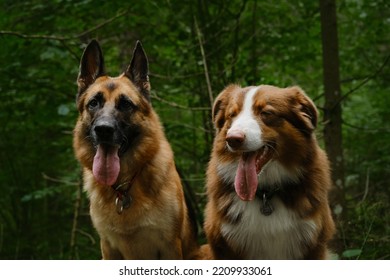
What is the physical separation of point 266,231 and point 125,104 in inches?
59.5

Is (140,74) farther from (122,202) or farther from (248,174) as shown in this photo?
(248,174)

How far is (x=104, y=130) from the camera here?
3979mm

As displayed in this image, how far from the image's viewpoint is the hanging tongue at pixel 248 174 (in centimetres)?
382

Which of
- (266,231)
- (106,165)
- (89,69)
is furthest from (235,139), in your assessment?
(89,69)

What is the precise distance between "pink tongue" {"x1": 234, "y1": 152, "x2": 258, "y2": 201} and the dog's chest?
25 cm

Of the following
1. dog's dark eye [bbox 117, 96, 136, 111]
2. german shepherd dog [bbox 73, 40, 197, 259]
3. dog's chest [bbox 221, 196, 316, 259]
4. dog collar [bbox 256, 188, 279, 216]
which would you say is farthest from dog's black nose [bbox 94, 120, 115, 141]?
dog collar [bbox 256, 188, 279, 216]

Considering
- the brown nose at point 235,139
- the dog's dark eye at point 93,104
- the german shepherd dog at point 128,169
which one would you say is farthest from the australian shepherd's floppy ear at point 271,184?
the dog's dark eye at point 93,104

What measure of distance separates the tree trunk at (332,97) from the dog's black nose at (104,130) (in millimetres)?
2697

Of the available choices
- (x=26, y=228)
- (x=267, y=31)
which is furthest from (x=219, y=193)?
(x=26, y=228)

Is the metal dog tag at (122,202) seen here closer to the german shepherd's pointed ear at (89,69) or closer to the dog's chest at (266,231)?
the dog's chest at (266,231)

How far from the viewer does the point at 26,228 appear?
8.53 metres

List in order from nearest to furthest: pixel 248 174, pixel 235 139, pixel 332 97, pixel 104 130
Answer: pixel 235 139 → pixel 248 174 → pixel 104 130 → pixel 332 97
